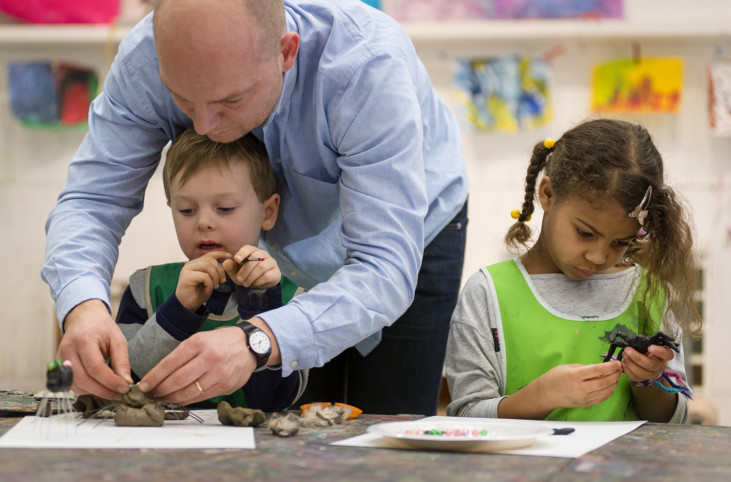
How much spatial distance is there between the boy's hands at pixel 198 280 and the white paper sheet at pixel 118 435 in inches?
8.6

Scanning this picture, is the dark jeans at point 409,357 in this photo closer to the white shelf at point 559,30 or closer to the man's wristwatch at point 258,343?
the man's wristwatch at point 258,343

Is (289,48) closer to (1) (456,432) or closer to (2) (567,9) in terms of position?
(1) (456,432)

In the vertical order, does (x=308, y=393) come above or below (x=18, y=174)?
below

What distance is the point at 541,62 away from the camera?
334 cm

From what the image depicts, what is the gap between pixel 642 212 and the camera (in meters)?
1.43

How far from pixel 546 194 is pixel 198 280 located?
2.22ft

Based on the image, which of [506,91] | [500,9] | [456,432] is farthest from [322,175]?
[500,9]

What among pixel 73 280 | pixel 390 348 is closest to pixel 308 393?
pixel 390 348

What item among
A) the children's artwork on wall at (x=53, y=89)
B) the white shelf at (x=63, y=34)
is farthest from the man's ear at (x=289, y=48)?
the children's artwork on wall at (x=53, y=89)

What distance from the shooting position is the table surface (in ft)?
2.61

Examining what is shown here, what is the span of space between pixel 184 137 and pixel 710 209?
8.20ft

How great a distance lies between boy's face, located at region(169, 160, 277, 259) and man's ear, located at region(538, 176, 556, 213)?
534 mm

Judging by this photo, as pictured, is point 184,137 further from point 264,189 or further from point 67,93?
point 67,93

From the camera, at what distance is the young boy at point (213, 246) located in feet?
4.32
